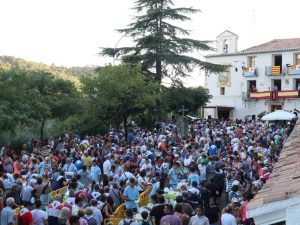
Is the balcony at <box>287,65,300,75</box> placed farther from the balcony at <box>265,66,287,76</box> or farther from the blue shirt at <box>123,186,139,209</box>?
the blue shirt at <box>123,186,139,209</box>

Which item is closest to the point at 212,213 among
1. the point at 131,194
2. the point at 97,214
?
the point at 131,194

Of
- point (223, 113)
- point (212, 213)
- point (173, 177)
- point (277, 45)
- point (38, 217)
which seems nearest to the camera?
point (38, 217)

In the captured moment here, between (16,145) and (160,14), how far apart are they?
16179mm

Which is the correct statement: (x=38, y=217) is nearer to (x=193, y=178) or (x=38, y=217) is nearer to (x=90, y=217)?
(x=90, y=217)

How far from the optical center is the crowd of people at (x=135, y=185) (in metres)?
9.97

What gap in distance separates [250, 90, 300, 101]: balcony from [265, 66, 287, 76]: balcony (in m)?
2.08

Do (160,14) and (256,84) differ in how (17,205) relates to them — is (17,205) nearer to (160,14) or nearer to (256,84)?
(160,14)

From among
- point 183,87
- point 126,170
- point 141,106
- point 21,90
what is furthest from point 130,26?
point 126,170

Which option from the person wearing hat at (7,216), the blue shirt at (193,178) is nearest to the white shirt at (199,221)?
the person wearing hat at (7,216)

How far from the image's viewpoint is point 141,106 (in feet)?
98.1

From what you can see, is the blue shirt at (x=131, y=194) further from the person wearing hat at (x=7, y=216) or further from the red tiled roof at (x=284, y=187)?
the red tiled roof at (x=284, y=187)

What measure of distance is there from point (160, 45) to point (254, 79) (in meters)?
19.6

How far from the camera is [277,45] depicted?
54594 mm

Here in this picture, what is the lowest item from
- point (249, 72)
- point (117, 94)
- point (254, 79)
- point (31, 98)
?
point (31, 98)
